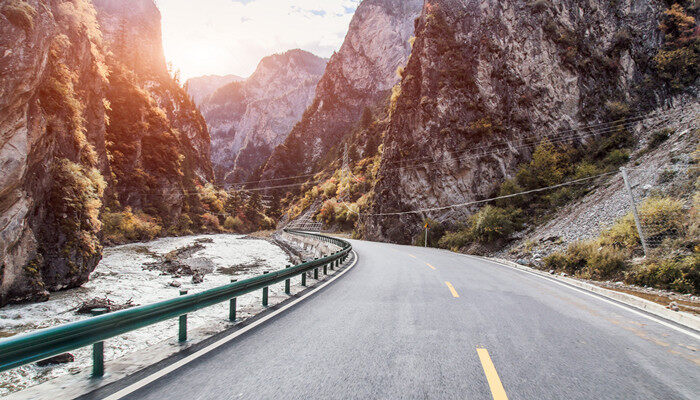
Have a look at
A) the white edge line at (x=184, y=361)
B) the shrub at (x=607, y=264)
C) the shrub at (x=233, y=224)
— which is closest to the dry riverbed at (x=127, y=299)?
the white edge line at (x=184, y=361)

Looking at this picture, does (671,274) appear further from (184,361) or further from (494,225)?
(494,225)

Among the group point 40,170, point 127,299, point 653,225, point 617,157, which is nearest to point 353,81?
point 617,157

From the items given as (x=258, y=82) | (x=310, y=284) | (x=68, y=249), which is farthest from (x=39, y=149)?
(x=258, y=82)

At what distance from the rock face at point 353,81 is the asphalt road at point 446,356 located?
103 meters

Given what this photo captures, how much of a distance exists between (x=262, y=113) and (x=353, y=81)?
77.6 m

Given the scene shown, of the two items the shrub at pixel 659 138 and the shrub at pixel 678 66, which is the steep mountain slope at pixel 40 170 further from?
the shrub at pixel 678 66

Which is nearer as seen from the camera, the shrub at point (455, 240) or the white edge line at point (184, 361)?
the white edge line at point (184, 361)

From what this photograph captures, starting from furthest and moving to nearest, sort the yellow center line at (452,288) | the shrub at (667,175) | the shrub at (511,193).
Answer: the shrub at (511,193)
the shrub at (667,175)
the yellow center line at (452,288)

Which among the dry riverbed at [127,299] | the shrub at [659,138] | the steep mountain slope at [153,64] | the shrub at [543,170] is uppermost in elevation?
the steep mountain slope at [153,64]

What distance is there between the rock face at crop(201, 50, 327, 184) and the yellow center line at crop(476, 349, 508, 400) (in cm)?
15344

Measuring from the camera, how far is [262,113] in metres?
173

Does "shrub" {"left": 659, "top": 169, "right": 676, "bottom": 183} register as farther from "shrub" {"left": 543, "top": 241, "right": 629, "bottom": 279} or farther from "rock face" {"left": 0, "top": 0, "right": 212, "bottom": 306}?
"rock face" {"left": 0, "top": 0, "right": 212, "bottom": 306}

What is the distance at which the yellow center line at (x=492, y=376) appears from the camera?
2.79 meters

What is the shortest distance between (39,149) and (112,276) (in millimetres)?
7223
